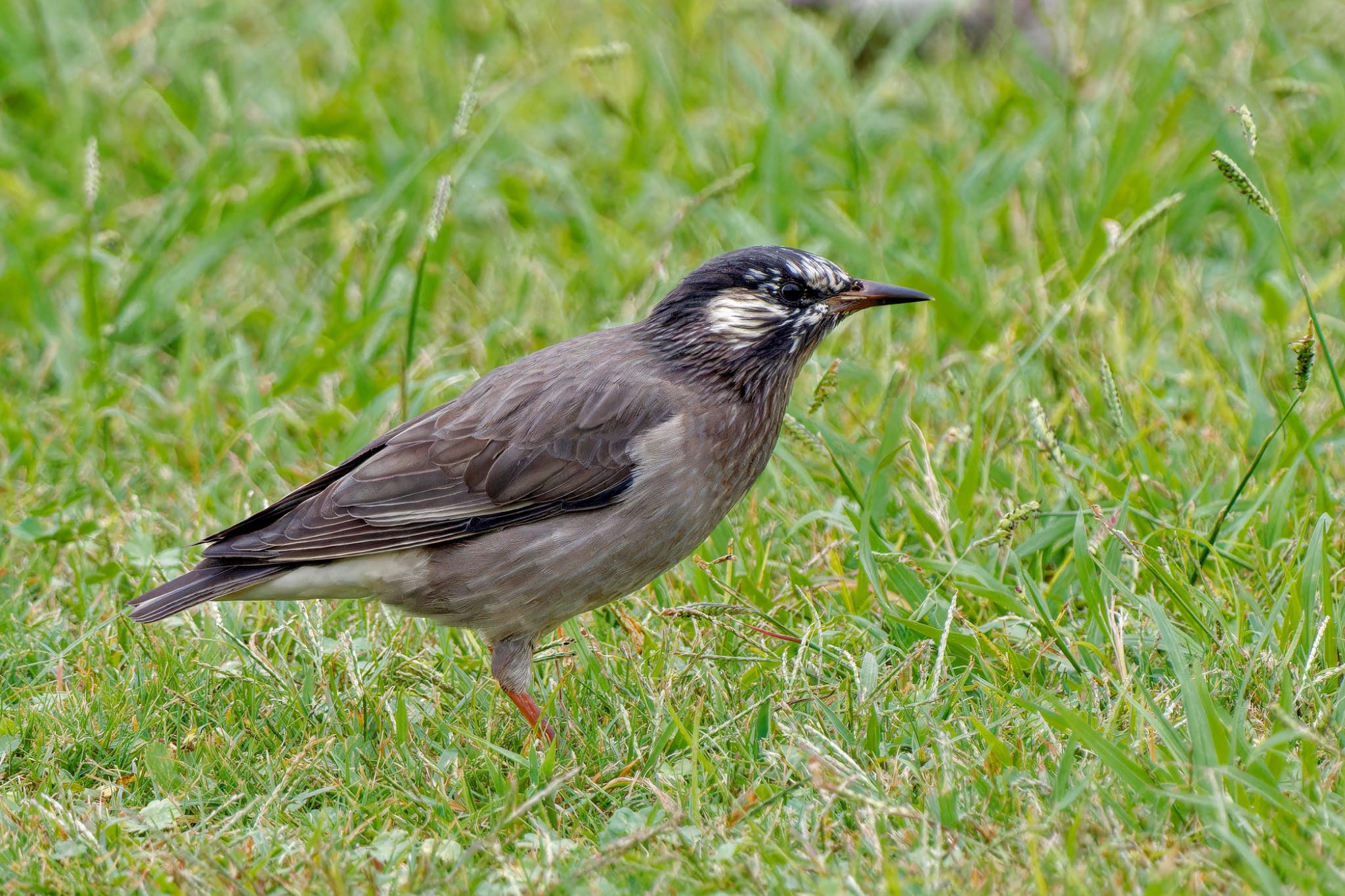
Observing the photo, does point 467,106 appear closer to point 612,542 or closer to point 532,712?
point 612,542

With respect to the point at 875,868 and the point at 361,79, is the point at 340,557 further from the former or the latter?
the point at 361,79

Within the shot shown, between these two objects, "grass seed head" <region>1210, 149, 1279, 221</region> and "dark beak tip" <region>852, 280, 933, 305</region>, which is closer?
"grass seed head" <region>1210, 149, 1279, 221</region>

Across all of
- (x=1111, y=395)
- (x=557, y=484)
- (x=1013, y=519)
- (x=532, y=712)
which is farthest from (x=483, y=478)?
(x=1111, y=395)

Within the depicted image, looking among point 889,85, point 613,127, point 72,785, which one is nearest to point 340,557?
point 72,785

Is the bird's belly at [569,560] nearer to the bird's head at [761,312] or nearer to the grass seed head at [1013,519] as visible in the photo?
the bird's head at [761,312]

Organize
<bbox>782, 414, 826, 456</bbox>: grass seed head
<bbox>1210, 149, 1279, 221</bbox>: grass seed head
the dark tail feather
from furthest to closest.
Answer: <bbox>782, 414, 826, 456</bbox>: grass seed head, the dark tail feather, <bbox>1210, 149, 1279, 221</bbox>: grass seed head

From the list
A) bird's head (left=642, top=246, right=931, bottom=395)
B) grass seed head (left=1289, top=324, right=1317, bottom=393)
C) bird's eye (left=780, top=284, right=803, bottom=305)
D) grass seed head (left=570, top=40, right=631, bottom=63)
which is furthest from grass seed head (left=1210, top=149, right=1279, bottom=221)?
grass seed head (left=570, top=40, right=631, bottom=63)

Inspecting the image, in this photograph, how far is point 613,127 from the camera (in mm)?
8523

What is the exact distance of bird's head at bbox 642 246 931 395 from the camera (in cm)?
488

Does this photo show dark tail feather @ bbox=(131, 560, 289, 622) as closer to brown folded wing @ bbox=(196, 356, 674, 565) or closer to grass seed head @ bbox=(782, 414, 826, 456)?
brown folded wing @ bbox=(196, 356, 674, 565)

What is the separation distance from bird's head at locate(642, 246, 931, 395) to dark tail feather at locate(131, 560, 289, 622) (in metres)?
1.41

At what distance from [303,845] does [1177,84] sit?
5.95 metres

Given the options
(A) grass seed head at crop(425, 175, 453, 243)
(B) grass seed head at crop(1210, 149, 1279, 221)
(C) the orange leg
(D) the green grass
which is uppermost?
(B) grass seed head at crop(1210, 149, 1279, 221)

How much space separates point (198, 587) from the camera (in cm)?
461
